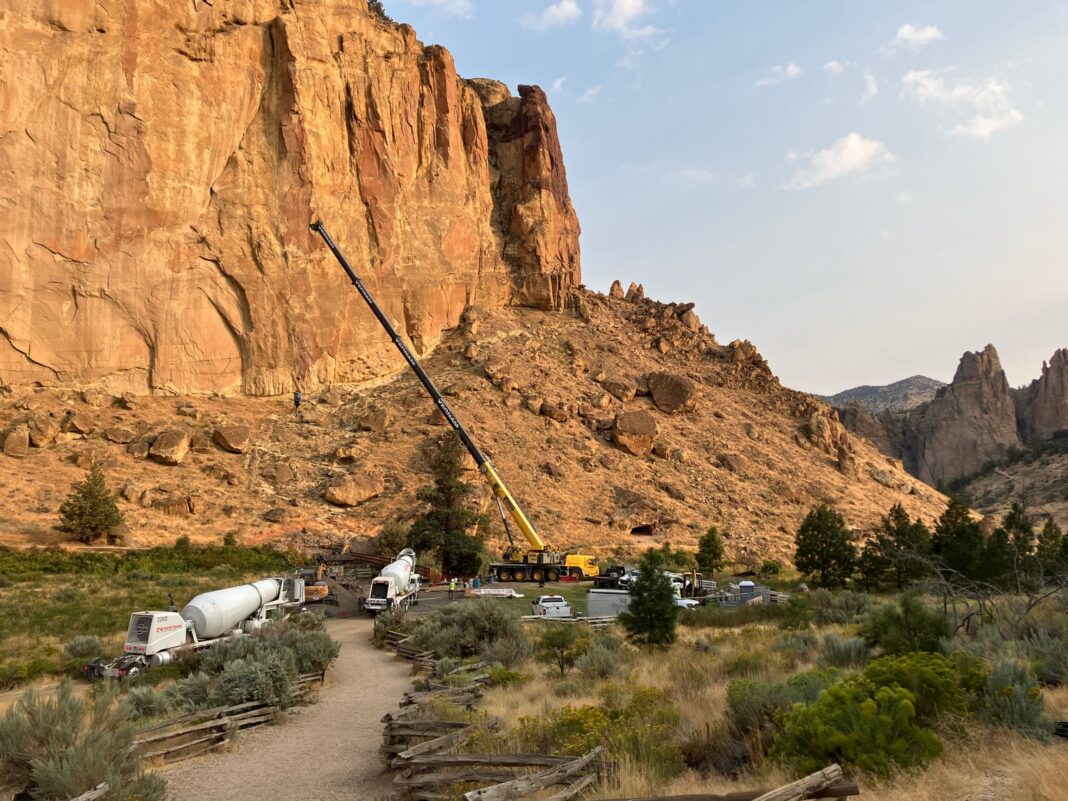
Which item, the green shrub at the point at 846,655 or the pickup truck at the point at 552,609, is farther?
the pickup truck at the point at 552,609

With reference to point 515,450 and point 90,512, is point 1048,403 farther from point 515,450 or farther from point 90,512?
point 90,512

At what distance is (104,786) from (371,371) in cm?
5057

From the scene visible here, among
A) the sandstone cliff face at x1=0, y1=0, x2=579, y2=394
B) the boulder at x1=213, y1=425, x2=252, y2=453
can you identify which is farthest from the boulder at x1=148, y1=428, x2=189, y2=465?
the sandstone cliff face at x1=0, y1=0, x2=579, y2=394

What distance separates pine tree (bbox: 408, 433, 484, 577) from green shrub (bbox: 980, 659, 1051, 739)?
98.3ft

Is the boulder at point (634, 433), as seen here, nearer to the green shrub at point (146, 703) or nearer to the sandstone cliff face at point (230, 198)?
the sandstone cliff face at point (230, 198)

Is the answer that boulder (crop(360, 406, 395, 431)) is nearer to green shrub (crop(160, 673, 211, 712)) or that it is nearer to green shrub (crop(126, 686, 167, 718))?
green shrub (crop(160, 673, 211, 712))

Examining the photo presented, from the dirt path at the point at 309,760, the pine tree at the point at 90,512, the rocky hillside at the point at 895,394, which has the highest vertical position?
the rocky hillside at the point at 895,394

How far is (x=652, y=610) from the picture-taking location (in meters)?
16.5

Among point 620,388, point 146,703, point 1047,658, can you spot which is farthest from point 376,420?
point 1047,658

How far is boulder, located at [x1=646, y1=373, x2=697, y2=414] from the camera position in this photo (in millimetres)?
57094

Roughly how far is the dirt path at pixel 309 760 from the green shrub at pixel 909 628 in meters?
7.41

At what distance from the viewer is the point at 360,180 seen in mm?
58594

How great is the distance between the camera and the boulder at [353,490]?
4238cm

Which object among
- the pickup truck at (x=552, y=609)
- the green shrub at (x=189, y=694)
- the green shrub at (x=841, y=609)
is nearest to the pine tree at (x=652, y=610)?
the green shrub at (x=841, y=609)
